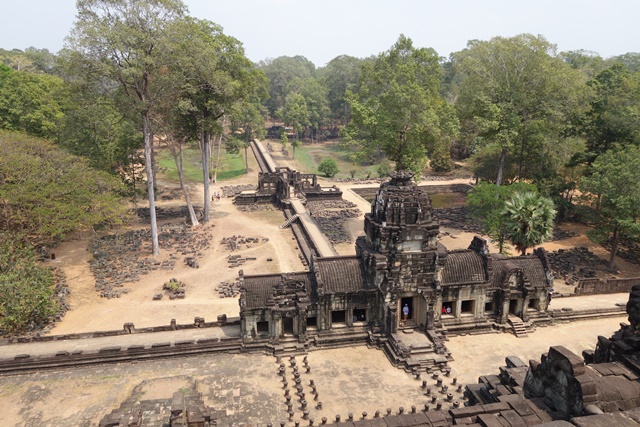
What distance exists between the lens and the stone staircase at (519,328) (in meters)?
26.4

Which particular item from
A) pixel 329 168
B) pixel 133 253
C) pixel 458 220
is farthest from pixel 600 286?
pixel 329 168

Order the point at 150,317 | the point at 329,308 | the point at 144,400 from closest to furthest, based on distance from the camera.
A: the point at 144,400
the point at 329,308
the point at 150,317

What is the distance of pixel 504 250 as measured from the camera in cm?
3975

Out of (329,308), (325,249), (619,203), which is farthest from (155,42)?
(619,203)

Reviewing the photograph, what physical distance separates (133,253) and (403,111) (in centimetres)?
2886

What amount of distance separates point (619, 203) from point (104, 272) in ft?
134

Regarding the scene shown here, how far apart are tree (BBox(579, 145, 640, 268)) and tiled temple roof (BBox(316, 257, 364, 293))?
73.5ft

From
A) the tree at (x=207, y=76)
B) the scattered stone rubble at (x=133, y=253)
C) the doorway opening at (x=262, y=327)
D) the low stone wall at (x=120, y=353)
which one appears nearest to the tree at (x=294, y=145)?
the tree at (x=207, y=76)

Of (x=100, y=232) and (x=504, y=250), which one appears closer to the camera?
(x=504, y=250)

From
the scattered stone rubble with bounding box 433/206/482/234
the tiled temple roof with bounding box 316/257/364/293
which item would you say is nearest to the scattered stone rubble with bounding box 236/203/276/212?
the scattered stone rubble with bounding box 433/206/482/234

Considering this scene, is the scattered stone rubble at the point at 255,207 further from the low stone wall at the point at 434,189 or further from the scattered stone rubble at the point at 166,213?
the low stone wall at the point at 434,189

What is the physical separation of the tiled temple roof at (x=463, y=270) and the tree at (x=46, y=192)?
89.2 ft

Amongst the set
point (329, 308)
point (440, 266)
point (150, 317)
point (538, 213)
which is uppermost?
point (538, 213)

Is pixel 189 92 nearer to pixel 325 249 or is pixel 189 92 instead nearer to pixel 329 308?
pixel 325 249
